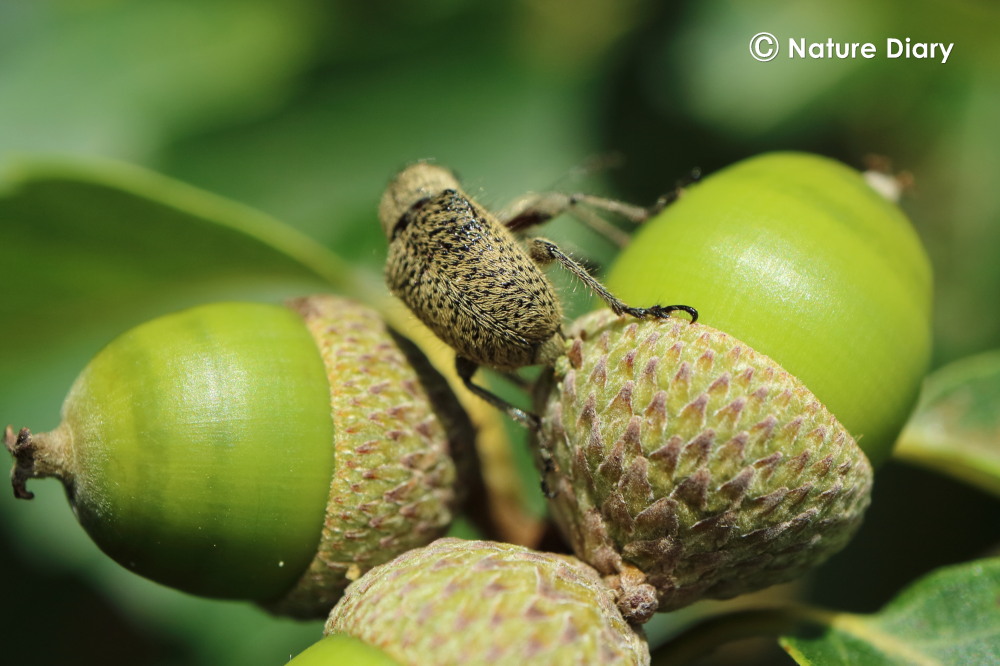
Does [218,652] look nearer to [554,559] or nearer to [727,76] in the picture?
[554,559]

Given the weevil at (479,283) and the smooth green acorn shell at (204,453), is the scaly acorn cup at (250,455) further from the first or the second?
the weevil at (479,283)

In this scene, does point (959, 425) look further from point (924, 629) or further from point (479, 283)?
point (479, 283)

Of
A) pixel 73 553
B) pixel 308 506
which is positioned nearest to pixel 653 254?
pixel 308 506

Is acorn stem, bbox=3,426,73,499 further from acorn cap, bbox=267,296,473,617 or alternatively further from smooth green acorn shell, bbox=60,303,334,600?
acorn cap, bbox=267,296,473,617

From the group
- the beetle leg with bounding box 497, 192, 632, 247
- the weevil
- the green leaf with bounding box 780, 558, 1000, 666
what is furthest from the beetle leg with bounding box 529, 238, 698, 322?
the green leaf with bounding box 780, 558, 1000, 666

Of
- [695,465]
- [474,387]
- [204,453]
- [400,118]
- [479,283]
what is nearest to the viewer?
[695,465]

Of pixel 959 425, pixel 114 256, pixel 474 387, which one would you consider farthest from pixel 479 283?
pixel 959 425
